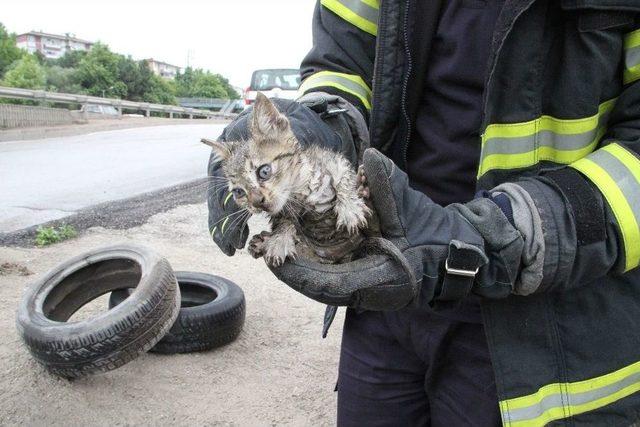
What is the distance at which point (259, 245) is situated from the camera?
210 centimetres

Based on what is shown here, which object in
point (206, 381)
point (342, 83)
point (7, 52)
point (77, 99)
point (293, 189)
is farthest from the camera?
point (7, 52)

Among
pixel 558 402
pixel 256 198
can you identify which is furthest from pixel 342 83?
pixel 558 402

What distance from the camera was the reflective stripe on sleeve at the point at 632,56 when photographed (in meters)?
1.71

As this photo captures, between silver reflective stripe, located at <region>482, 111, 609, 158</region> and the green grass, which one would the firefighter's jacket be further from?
the green grass

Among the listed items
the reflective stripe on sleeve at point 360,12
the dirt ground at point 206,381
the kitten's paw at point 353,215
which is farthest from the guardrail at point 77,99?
the kitten's paw at point 353,215

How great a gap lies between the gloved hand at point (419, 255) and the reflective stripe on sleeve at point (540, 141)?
0.61 feet

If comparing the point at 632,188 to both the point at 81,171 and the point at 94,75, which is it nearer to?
the point at 81,171

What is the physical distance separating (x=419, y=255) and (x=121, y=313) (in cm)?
285

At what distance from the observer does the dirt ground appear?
13.0ft

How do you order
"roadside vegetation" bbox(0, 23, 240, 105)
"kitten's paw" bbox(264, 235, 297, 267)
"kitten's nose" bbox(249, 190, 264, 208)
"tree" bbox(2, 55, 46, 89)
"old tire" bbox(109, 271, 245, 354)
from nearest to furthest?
Result: "kitten's paw" bbox(264, 235, 297, 267), "kitten's nose" bbox(249, 190, 264, 208), "old tire" bbox(109, 271, 245, 354), "tree" bbox(2, 55, 46, 89), "roadside vegetation" bbox(0, 23, 240, 105)

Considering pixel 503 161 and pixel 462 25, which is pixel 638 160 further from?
pixel 462 25

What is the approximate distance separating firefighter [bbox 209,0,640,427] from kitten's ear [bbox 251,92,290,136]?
14.7 inches

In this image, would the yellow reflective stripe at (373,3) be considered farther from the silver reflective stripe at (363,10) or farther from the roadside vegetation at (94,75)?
the roadside vegetation at (94,75)

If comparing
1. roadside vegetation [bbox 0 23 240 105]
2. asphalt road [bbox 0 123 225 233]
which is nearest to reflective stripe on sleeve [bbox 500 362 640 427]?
asphalt road [bbox 0 123 225 233]
